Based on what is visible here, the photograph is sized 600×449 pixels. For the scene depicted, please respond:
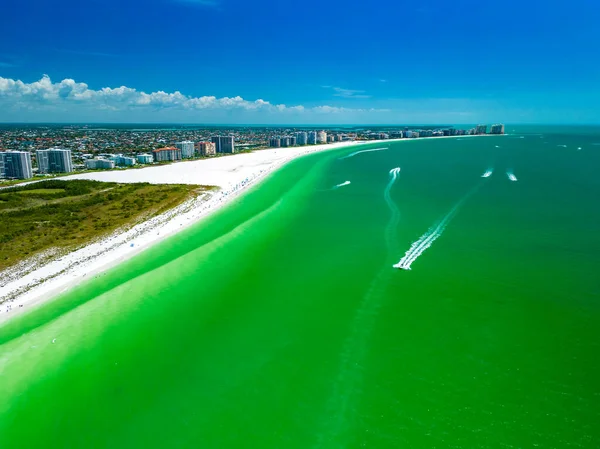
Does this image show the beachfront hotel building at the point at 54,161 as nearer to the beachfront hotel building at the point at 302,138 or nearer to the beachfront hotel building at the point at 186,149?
the beachfront hotel building at the point at 186,149

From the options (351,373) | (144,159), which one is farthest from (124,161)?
(351,373)

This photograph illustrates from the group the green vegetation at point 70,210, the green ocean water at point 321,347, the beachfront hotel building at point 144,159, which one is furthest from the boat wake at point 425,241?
the beachfront hotel building at point 144,159

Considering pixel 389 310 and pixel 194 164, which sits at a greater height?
pixel 194 164

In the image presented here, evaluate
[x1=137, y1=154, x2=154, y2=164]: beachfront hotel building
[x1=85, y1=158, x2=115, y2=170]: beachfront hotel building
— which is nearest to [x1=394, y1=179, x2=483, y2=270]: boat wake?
[x1=85, y1=158, x2=115, y2=170]: beachfront hotel building

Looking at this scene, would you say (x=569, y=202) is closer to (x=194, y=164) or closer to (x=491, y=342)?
(x=491, y=342)

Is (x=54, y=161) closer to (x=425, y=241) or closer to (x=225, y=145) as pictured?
(x=225, y=145)

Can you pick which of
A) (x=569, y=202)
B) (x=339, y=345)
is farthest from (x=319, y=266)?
(x=569, y=202)
